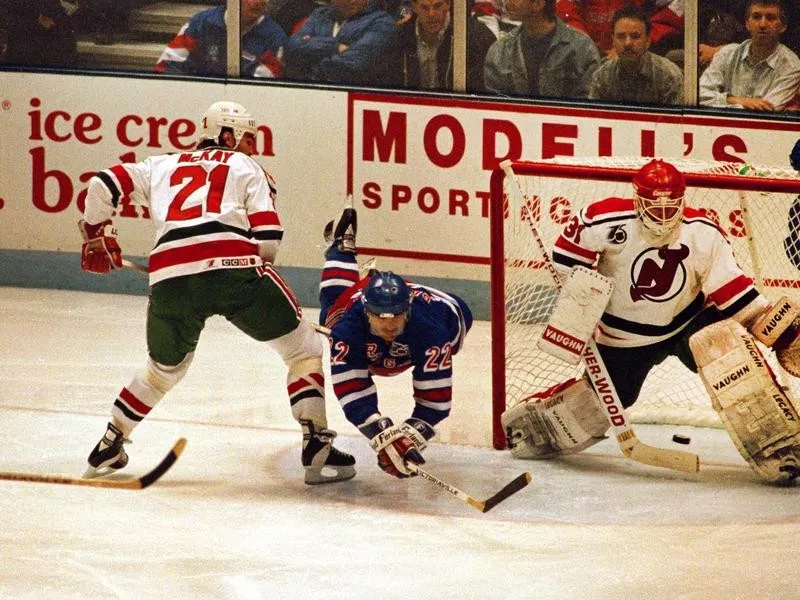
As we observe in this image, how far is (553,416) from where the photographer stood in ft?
17.3

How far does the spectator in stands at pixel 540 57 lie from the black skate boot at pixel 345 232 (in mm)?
1603

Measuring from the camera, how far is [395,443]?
15.6 ft

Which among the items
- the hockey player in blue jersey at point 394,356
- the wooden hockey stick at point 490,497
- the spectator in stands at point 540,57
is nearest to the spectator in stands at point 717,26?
the spectator in stands at point 540,57

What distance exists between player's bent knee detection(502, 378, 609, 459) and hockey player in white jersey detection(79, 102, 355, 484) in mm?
582

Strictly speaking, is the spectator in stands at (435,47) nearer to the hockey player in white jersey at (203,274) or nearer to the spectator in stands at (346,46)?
the spectator in stands at (346,46)

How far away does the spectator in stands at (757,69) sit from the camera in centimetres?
668

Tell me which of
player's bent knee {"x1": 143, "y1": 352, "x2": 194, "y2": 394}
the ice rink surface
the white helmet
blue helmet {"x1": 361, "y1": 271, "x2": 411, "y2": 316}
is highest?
the white helmet

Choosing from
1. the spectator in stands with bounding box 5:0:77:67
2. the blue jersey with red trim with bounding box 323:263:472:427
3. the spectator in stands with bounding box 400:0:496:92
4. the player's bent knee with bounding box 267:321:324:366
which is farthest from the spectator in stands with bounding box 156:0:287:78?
the blue jersey with red trim with bounding box 323:263:472:427

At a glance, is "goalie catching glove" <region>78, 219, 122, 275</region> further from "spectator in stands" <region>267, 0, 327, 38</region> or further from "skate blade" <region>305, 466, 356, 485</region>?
"spectator in stands" <region>267, 0, 327, 38</region>

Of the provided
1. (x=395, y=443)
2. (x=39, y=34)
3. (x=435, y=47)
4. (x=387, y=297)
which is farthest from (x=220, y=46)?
(x=395, y=443)

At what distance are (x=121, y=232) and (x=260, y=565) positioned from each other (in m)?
3.67

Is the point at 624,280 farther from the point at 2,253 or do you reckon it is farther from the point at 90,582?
the point at 2,253

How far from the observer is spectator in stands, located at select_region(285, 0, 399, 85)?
23.8ft

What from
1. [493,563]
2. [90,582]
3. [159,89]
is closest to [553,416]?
[493,563]
